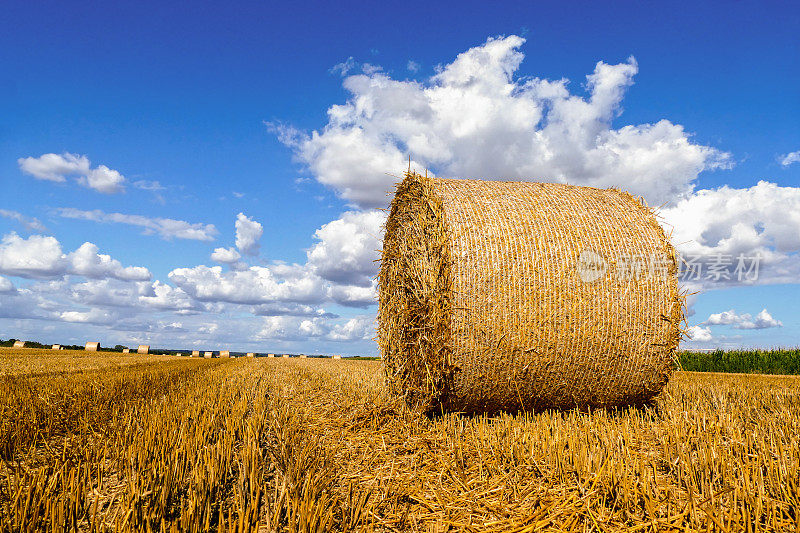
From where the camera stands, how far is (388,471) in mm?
4051

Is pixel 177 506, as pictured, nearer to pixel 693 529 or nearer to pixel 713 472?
pixel 693 529

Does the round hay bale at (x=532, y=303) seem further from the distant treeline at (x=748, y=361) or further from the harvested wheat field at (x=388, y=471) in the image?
the distant treeline at (x=748, y=361)

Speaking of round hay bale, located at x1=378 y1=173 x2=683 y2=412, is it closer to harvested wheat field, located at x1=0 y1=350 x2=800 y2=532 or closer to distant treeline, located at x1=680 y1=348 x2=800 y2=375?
harvested wheat field, located at x1=0 y1=350 x2=800 y2=532

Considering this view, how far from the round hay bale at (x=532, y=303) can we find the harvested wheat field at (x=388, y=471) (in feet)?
1.33

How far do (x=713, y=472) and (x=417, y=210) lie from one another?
421 centimetres

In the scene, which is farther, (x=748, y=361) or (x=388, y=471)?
(x=748, y=361)

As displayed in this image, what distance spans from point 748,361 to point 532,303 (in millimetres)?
20583

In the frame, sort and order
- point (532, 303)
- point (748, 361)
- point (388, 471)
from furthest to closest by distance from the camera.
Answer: point (748, 361) < point (532, 303) < point (388, 471)

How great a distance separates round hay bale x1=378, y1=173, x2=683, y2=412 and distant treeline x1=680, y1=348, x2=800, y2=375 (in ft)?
61.2

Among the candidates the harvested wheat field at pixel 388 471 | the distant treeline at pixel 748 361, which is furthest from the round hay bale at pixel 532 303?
the distant treeline at pixel 748 361

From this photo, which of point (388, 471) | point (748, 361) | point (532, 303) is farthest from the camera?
point (748, 361)

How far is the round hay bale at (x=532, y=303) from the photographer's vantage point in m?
5.45

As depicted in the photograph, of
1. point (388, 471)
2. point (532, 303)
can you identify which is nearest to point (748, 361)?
point (532, 303)

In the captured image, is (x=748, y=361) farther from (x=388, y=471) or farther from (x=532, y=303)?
(x=388, y=471)
